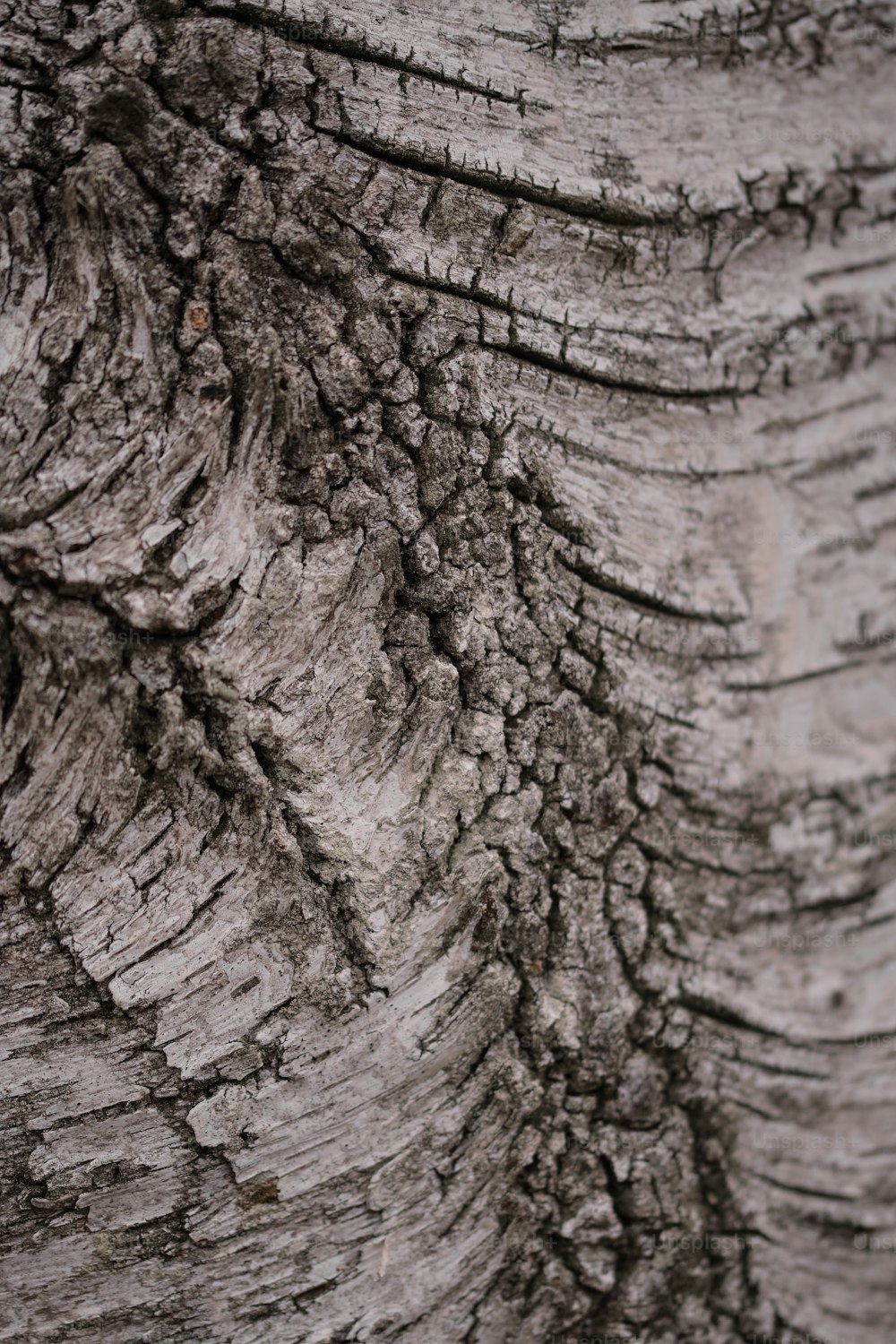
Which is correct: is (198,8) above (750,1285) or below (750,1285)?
above

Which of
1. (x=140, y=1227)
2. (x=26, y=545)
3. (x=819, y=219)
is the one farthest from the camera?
(x=819, y=219)

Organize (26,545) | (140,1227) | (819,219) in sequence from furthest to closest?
(819,219), (140,1227), (26,545)

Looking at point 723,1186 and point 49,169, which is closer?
point 49,169

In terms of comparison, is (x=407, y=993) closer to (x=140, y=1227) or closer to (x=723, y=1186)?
(x=140, y=1227)

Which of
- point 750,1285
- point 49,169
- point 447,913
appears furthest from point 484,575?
point 750,1285

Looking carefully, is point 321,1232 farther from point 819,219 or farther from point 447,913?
point 819,219

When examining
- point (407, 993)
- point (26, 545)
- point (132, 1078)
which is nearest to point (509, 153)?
point (26, 545)

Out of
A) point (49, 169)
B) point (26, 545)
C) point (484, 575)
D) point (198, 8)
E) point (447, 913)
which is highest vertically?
point (198, 8)
